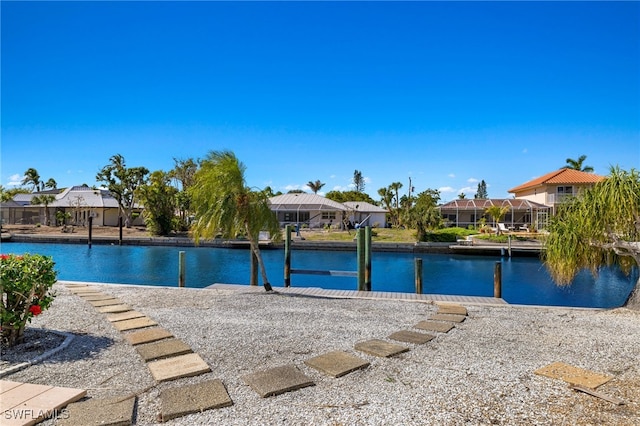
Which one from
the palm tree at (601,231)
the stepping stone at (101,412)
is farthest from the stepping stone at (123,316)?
the palm tree at (601,231)

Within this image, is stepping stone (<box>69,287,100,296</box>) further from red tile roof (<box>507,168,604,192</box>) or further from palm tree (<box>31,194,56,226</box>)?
red tile roof (<box>507,168,604,192</box>)

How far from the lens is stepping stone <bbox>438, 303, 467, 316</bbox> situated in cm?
720

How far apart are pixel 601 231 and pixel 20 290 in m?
9.33

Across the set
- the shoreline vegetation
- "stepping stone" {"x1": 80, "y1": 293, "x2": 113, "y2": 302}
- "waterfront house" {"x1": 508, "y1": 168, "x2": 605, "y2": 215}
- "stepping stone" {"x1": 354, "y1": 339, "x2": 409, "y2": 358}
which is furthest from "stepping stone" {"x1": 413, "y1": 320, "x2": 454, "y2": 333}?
"waterfront house" {"x1": 508, "y1": 168, "x2": 605, "y2": 215}

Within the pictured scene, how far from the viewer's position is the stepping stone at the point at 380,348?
4750 millimetres

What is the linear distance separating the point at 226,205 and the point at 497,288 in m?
7.12

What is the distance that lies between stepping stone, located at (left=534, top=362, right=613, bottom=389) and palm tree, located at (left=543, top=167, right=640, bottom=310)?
14.0 ft

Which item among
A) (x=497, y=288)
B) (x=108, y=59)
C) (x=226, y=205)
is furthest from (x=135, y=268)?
(x=497, y=288)

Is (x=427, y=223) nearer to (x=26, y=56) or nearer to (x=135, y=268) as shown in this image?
(x=135, y=268)

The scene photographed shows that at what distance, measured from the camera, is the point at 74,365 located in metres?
4.21

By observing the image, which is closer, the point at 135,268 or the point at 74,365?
the point at 74,365

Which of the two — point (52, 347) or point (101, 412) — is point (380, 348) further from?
point (52, 347)

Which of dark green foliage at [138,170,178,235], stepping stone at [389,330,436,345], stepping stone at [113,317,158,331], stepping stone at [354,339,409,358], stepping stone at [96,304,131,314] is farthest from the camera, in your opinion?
dark green foliage at [138,170,178,235]

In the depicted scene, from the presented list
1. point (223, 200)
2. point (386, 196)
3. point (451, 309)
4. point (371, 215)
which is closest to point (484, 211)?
point (371, 215)
